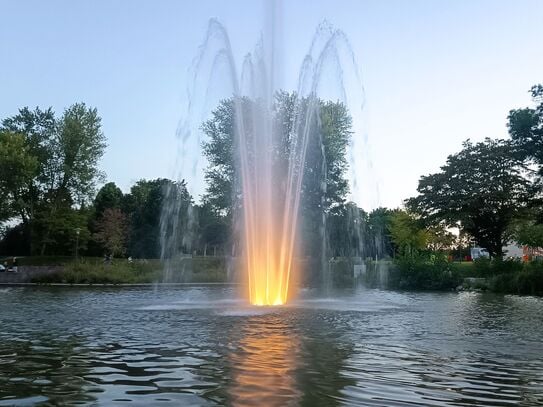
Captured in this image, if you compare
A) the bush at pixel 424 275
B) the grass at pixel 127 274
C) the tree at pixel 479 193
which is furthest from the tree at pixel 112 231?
the bush at pixel 424 275

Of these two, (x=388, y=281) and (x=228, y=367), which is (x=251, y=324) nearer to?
(x=228, y=367)

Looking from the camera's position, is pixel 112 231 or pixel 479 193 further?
pixel 112 231

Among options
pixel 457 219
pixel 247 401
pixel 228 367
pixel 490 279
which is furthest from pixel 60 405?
pixel 457 219

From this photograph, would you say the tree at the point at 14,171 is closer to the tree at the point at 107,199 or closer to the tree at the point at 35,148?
the tree at the point at 35,148

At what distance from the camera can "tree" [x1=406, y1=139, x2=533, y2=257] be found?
5228cm

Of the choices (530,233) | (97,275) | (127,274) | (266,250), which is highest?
(530,233)

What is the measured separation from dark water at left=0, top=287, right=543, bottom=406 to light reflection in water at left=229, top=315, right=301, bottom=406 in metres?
0.02

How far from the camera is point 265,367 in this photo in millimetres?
9070

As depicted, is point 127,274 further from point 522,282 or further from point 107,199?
point 107,199

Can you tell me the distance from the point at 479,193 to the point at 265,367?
157 feet

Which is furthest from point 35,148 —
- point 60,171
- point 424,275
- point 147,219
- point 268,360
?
point 268,360

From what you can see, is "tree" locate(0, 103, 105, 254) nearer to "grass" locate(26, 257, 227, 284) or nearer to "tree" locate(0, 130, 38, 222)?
"tree" locate(0, 130, 38, 222)

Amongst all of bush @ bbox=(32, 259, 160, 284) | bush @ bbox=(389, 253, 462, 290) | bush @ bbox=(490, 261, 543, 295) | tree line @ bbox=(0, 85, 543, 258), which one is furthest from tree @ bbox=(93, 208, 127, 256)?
bush @ bbox=(490, 261, 543, 295)

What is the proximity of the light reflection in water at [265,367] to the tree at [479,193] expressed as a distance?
42.9 metres
